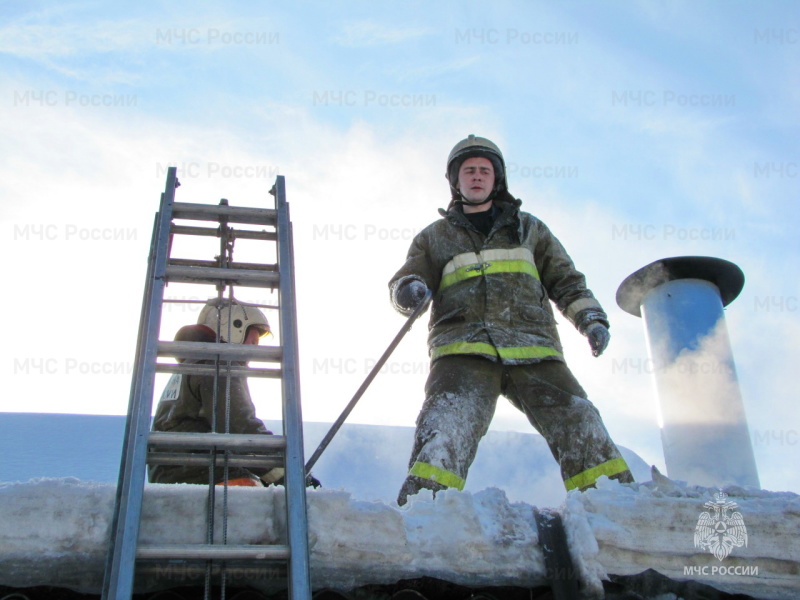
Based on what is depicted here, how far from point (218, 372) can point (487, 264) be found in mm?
1588

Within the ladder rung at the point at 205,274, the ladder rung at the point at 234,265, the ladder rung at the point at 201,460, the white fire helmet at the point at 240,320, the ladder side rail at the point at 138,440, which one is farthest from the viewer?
the white fire helmet at the point at 240,320

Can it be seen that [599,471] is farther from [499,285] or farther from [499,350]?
[499,285]

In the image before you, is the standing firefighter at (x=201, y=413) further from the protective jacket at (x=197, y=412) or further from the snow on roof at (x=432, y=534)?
the snow on roof at (x=432, y=534)

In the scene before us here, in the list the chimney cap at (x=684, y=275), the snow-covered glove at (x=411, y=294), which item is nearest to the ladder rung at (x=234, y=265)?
the snow-covered glove at (x=411, y=294)

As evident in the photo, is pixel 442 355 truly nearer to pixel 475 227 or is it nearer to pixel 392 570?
pixel 475 227

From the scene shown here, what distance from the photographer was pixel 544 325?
3432 millimetres

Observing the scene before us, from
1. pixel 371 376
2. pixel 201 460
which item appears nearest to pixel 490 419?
pixel 371 376

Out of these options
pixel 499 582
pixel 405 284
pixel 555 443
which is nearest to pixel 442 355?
pixel 405 284

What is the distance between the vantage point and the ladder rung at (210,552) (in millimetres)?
1754

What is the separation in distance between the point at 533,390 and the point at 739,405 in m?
2.39


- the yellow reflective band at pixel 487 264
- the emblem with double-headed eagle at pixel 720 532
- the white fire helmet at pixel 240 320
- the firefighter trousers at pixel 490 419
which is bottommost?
the emblem with double-headed eagle at pixel 720 532

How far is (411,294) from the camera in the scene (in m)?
3.36

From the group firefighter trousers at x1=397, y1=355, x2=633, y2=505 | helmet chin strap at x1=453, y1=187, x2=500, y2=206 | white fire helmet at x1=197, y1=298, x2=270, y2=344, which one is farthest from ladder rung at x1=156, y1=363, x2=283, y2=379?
white fire helmet at x1=197, y1=298, x2=270, y2=344

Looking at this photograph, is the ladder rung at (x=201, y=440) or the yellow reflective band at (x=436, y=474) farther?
the yellow reflective band at (x=436, y=474)
